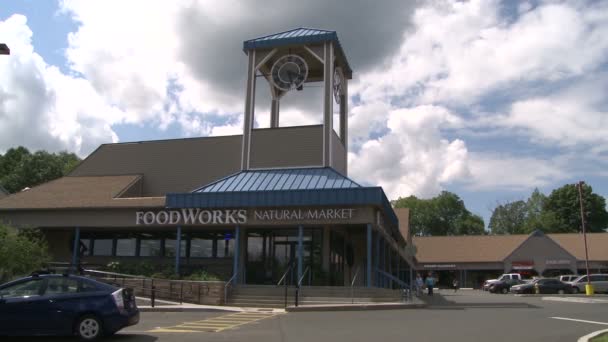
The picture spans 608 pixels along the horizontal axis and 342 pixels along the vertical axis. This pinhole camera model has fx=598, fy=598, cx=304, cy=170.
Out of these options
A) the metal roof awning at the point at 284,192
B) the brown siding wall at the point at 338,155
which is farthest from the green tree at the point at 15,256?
the brown siding wall at the point at 338,155

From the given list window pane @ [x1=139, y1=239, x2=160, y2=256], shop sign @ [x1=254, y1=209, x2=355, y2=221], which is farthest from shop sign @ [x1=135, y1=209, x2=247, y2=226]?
window pane @ [x1=139, y1=239, x2=160, y2=256]

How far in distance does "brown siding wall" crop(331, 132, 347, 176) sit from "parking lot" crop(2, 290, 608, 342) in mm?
11162

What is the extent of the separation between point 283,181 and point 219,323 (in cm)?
1203

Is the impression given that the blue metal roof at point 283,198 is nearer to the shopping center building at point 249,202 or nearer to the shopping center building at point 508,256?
the shopping center building at point 249,202

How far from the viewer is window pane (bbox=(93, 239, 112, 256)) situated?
29.6m

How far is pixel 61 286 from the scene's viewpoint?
11594mm

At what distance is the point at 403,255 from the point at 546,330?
106ft

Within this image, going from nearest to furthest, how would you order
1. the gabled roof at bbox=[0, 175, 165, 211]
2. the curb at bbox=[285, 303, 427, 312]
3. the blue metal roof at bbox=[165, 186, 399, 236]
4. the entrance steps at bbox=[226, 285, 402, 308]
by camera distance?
1. the curb at bbox=[285, 303, 427, 312]
2. the entrance steps at bbox=[226, 285, 402, 308]
3. the blue metal roof at bbox=[165, 186, 399, 236]
4. the gabled roof at bbox=[0, 175, 165, 211]

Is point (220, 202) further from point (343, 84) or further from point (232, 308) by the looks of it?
point (343, 84)

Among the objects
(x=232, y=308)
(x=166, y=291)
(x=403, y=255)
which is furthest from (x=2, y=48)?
(x=403, y=255)

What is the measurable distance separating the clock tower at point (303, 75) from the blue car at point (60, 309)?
683 inches

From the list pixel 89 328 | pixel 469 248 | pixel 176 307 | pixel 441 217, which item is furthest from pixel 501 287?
pixel 441 217

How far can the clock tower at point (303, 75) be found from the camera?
28469 millimetres

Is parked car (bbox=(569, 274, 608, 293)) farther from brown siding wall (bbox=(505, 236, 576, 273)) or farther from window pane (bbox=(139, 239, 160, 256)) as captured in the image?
window pane (bbox=(139, 239, 160, 256))
